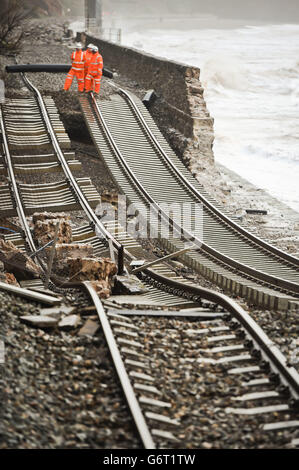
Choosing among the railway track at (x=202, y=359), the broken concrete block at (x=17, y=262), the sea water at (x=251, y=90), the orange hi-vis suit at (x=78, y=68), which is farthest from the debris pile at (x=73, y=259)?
the sea water at (x=251, y=90)

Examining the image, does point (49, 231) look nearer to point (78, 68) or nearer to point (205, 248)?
point (205, 248)

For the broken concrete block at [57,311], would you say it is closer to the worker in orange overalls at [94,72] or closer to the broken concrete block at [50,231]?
the broken concrete block at [50,231]

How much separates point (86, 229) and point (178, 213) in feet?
8.41

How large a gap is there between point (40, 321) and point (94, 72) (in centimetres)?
1284

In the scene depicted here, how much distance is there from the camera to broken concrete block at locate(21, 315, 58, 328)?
6.23 m

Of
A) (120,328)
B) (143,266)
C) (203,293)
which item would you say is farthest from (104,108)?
(120,328)

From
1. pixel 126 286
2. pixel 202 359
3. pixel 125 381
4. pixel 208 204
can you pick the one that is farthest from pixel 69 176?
Result: pixel 125 381

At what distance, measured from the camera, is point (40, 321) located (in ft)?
20.4

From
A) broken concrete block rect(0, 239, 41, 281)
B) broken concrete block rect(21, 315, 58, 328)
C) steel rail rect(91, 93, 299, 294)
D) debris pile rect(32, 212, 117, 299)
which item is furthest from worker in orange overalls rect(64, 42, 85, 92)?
broken concrete block rect(21, 315, 58, 328)

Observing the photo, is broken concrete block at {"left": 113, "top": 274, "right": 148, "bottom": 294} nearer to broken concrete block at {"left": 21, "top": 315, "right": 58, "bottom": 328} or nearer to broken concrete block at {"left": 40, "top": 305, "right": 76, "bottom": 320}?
broken concrete block at {"left": 40, "top": 305, "right": 76, "bottom": 320}

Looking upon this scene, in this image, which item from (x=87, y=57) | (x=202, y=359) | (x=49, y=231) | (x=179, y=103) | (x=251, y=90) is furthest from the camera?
(x=251, y=90)

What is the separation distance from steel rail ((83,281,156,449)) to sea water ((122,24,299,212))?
1356 centimetres

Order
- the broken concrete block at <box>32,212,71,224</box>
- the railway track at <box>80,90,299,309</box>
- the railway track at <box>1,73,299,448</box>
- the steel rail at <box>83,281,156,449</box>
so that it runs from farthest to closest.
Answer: the broken concrete block at <box>32,212,71,224</box> < the railway track at <box>80,90,299,309</box> < the railway track at <box>1,73,299,448</box> < the steel rail at <box>83,281,156,449</box>

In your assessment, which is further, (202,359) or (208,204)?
(208,204)
